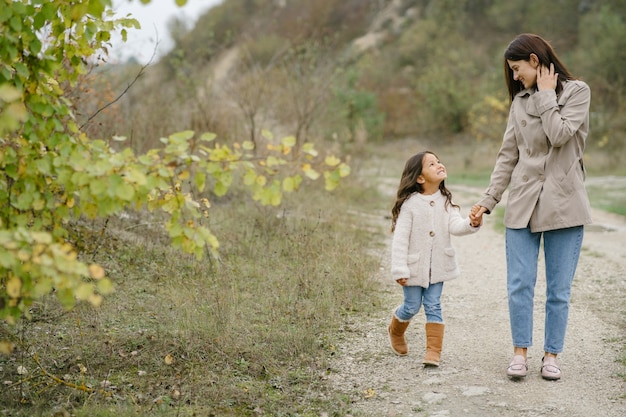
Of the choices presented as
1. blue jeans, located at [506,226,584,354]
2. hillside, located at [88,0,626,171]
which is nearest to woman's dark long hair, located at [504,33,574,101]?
blue jeans, located at [506,226,584,354]

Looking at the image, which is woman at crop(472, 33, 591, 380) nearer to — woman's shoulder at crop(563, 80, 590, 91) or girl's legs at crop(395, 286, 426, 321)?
woman's shoulder at crop(563, 80, 590, 91)

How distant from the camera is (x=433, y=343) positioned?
14.4 feet

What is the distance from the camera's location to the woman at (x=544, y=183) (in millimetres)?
3900

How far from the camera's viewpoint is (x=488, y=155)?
2214cm

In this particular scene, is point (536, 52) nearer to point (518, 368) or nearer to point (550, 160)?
point (550, 160)

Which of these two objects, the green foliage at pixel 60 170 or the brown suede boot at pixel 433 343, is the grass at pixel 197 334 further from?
the green foliage at pixel 60 170

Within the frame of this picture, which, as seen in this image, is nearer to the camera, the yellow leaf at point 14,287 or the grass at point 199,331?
the yellow leaf at point 14,287

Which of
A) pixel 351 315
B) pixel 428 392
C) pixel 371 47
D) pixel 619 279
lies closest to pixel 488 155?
pixel 619 279

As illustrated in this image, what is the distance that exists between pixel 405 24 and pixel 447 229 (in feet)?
140

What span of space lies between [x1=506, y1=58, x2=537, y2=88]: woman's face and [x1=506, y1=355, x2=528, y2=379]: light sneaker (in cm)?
168

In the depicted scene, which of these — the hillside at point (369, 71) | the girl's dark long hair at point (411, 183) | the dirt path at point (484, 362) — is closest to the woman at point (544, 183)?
the dirt path at point (484, 362)

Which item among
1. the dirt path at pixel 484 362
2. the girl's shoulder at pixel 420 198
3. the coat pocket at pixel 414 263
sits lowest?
the dirt path at pixel 484 362

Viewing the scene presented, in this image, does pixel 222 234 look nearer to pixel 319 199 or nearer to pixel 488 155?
pixel 319 199

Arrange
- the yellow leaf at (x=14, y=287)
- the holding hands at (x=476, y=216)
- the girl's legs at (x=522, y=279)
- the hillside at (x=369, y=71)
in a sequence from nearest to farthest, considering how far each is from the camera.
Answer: the yellow leaf at (x=14, y=287)
the girl's legs at (x=522, y=279)
the holding hands at (x=476, y=216)
the hillside at (x=369, y=71)
